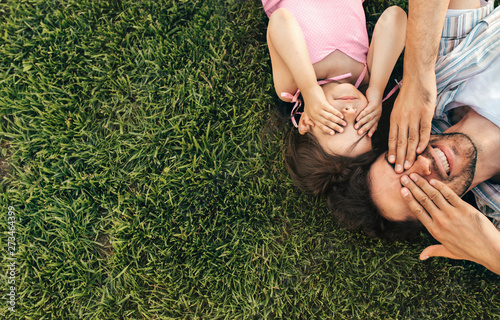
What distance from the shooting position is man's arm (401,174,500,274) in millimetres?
2020

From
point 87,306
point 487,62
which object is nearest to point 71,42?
point 87,306

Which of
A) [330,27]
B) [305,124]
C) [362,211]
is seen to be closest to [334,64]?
[330,27]

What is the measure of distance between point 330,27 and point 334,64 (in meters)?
0.29

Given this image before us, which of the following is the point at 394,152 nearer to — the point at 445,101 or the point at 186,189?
the point at 445,101

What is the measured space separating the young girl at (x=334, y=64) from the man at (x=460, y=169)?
0.33 m

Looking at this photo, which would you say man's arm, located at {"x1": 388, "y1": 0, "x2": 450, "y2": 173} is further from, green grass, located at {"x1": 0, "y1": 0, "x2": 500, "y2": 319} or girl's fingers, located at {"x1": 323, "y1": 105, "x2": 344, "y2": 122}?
green grass, located at {"x1": 0, "y1": 0, "x2": 500, "y2": 319}

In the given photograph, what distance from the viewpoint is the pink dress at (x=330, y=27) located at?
2564 mm

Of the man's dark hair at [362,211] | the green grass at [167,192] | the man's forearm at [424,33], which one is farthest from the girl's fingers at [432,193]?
the green grass at [167,192]

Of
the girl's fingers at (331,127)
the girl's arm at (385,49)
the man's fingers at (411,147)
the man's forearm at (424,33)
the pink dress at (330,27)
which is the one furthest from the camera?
the pink dress at (330,27)

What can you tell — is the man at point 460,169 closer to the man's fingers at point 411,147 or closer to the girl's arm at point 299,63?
the man's fingers at point 411,147

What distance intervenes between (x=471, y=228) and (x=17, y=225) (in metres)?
3.29

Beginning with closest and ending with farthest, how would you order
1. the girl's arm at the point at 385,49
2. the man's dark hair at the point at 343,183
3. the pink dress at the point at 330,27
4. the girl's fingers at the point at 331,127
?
the girl's fingers at the point at 331,127 → the man's dark hair at the point at 343,183 → the girl's arm at the point at 385,49 → the pink dress at the point at 330,27

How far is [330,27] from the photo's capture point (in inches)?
102

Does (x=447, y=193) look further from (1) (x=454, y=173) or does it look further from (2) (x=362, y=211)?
(2) (x=362, y=211)
